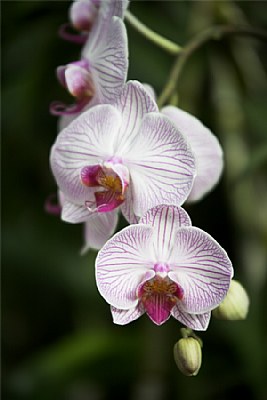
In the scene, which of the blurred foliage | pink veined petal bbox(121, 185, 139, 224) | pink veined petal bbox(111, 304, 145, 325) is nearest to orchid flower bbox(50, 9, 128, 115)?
pink veined petal bbox(121, 185, 139, 224)

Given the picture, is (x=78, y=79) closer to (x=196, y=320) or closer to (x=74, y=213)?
(x=74, y=213)

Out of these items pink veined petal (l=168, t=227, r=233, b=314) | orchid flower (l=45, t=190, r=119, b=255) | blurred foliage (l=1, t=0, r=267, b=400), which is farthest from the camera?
blurred foliage (l=1, t=0, r=267, b=400)

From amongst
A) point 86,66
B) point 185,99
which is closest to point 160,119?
point 86,66

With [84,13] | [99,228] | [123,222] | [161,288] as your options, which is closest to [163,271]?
[161,288]

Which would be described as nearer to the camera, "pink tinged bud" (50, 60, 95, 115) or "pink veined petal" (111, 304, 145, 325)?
"pink veined petal" (111, 304, 145, 325)

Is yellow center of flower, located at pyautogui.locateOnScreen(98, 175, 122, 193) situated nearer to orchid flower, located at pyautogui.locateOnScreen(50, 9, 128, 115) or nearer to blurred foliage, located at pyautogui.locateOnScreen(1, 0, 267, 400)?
orchid flower, located at pyautogui.locateOnScreen(50, 9, 128, 115)
